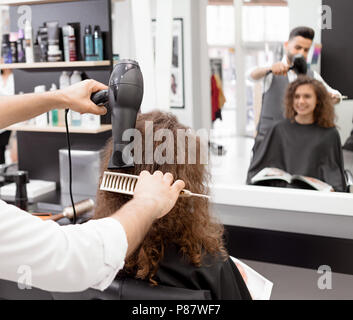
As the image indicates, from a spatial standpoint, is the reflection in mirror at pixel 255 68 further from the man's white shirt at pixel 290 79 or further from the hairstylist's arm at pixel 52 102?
the hairstylist's arm at pixel 52 102

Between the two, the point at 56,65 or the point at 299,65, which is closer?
the point at 299,65

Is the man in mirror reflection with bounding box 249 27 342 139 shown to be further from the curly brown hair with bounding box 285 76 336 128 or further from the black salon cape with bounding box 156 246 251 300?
the black salon cape with bounding box 156 246 251 300

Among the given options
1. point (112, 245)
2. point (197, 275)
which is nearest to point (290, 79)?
point (197, 275)

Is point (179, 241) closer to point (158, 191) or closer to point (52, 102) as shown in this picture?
point (158, 191)

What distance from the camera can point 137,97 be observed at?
929 millimetres

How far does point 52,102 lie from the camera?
45.0 inches

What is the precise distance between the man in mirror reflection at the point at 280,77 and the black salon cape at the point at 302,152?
0.06 m

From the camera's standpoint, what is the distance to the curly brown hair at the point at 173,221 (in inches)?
44.9

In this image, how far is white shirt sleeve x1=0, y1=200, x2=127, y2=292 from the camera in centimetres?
71

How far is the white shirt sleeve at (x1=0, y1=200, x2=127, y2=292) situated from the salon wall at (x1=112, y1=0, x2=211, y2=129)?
1.55 meters

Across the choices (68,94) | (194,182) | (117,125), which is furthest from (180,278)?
(68,94)

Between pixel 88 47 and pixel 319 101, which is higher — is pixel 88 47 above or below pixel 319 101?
above

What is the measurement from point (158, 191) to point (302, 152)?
1.43 m

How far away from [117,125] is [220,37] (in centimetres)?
138
